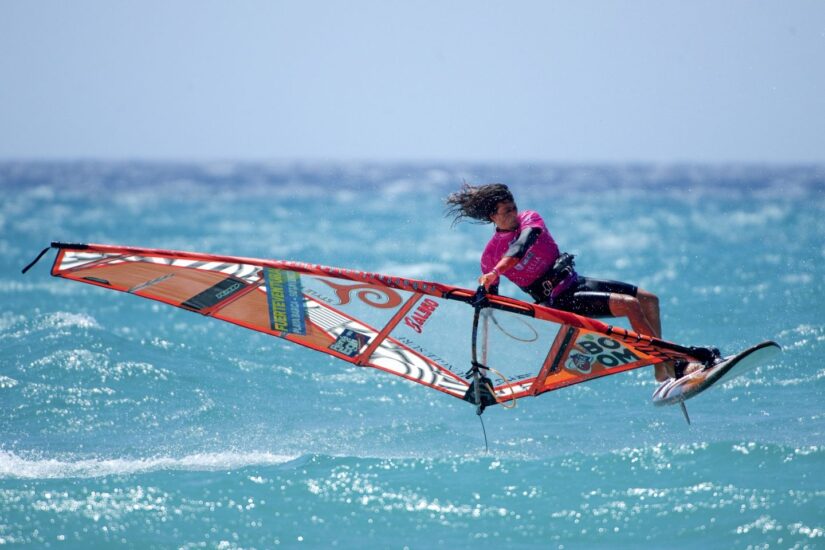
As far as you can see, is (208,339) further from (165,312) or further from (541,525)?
(541,525)

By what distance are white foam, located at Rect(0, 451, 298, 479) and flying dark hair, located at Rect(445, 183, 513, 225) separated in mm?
2199

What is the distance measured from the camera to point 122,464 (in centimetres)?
730

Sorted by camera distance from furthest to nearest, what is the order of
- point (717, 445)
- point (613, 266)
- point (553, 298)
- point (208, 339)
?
point (613, 266)
point (208, 339)
point (717, 445)
point (553, 298)

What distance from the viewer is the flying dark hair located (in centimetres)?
Answer: 668

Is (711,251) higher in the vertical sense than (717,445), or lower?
higher

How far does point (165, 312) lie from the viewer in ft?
48.0

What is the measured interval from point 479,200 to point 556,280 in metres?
0.73

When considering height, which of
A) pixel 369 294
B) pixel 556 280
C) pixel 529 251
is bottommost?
pixel 369 294

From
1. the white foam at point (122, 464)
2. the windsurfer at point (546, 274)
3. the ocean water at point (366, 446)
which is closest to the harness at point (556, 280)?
the windsurfer at point (546, 274)

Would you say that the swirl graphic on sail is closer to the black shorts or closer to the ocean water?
the black shorts

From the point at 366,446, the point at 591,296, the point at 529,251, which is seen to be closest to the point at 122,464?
the point at 366,446

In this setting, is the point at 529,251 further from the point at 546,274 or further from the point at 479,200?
the point at 479,200

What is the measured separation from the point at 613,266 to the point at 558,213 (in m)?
19.6

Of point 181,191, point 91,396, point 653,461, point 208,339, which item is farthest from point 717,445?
point 181,191
